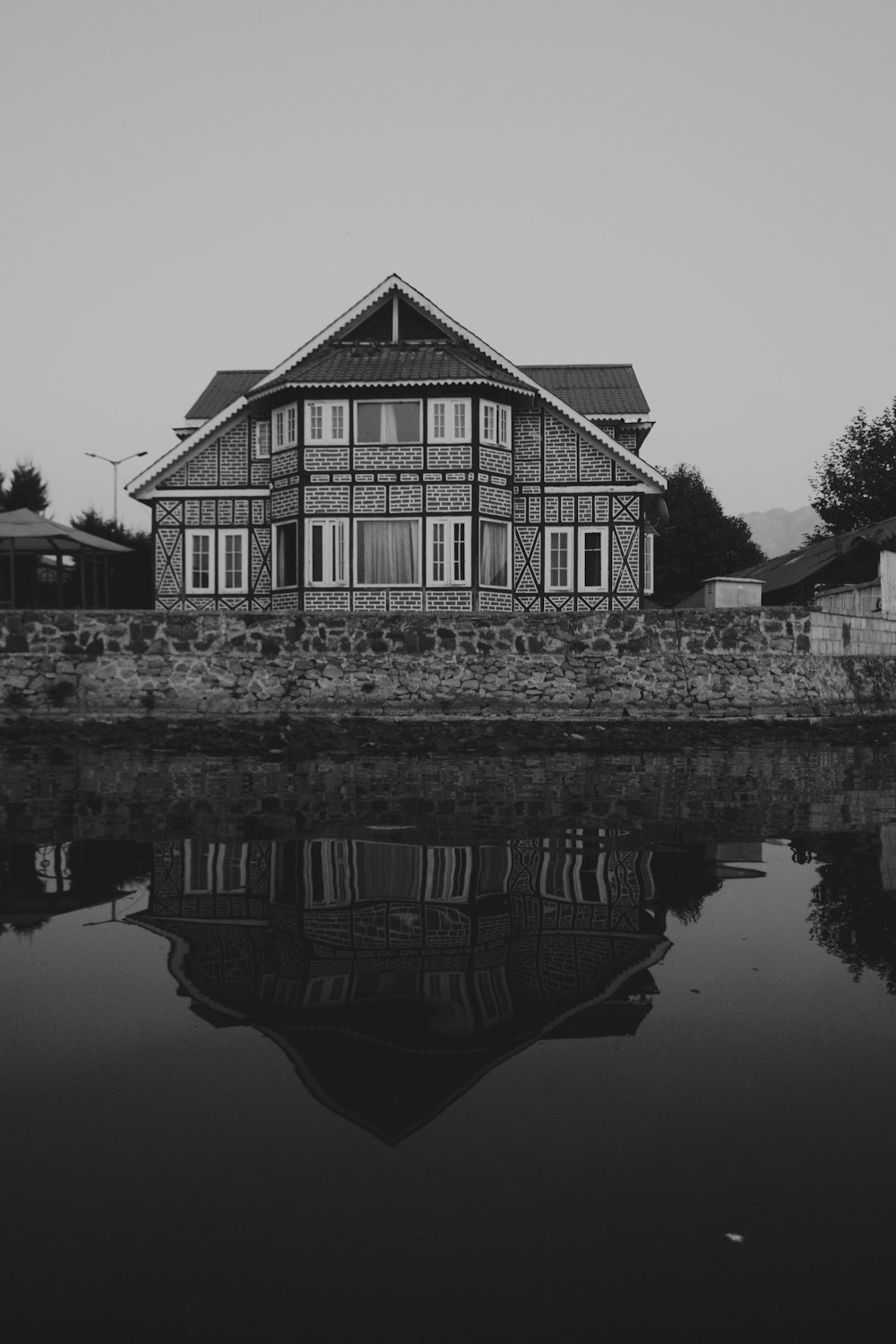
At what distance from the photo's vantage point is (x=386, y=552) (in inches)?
1214

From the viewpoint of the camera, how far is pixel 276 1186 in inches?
118

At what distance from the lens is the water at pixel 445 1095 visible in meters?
2.57

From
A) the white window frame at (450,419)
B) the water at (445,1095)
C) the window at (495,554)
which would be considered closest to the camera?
the water at (445,1095)

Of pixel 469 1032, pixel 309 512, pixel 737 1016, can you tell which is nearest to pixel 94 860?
pixel 469 1032

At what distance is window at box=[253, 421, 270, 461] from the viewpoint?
107 ft

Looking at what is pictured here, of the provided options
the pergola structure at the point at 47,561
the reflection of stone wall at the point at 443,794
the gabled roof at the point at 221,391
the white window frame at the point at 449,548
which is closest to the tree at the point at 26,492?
the pergola structure at the point at 47,561

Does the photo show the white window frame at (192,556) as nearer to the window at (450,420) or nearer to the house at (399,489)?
the house at (399,489)

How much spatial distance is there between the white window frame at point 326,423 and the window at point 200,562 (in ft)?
14.5

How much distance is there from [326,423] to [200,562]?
566cm

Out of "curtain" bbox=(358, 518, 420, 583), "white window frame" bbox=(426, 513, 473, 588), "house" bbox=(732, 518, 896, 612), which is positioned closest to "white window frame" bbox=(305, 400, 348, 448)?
"curtain" bbox=(358, 518, 420, 583)

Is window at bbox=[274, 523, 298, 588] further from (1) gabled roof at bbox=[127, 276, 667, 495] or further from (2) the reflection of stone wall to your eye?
(2) the reflection of stone wall

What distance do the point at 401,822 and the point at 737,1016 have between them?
16.7ft

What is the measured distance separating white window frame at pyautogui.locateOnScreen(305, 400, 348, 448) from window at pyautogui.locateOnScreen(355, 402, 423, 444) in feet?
1.13

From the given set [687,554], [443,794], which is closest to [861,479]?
[687,554]
